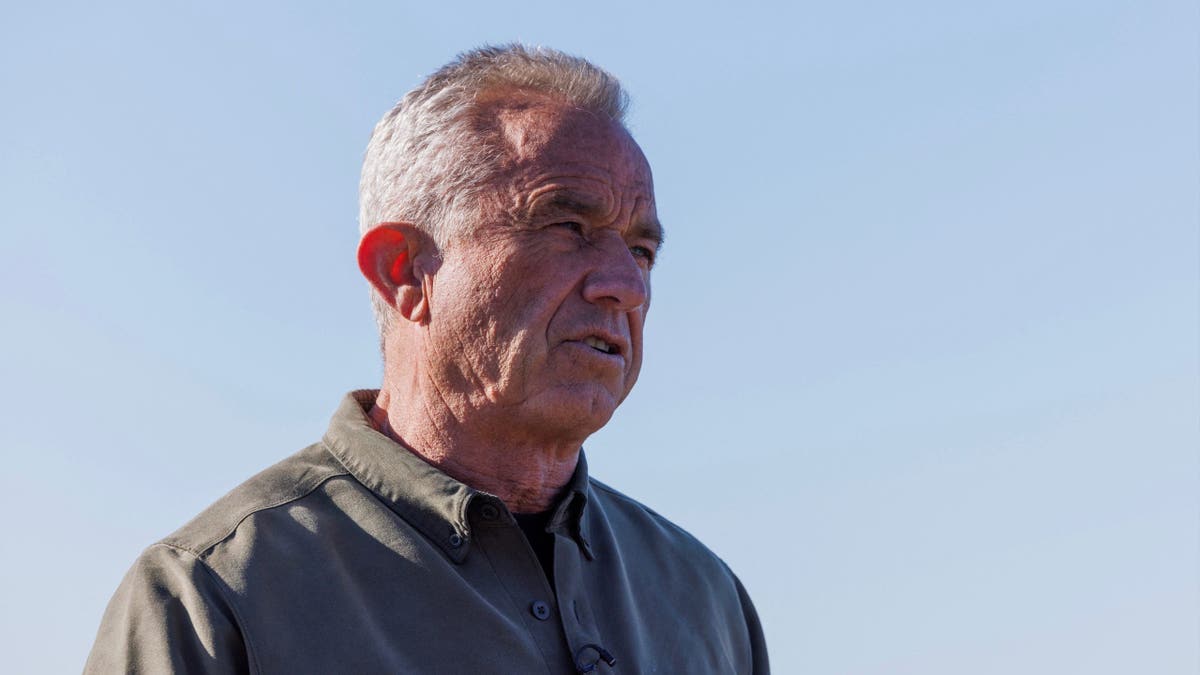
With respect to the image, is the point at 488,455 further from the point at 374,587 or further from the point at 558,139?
the point at 558,139

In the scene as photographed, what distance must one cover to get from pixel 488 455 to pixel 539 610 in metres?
0.49

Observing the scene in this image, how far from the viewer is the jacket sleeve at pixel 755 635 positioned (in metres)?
4.83

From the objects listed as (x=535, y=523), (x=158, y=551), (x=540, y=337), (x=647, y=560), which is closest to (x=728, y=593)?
(x=647, y=560)

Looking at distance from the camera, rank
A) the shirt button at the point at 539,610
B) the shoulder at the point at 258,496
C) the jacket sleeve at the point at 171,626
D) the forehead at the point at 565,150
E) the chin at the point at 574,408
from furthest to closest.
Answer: the forehead at the point at 565,150, the chin at the point at 574,408, the shirt button at the point at 539,610, the shoulder at the point at 258,496, the jacket sleeve at the point at 171,626

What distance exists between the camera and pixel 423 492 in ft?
12.8

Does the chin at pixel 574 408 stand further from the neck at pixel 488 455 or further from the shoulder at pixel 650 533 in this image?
the shoulder at pixel 650 533

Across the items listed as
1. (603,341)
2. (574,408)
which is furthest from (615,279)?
(574,408)

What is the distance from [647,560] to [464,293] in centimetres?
108

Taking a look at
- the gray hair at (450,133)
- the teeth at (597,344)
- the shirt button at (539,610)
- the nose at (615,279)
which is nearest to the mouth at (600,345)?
the teeth at (597,344)

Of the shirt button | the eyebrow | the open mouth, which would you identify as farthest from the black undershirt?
the eyebrow

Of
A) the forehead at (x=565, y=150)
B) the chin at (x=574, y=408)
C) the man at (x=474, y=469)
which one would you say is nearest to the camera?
the man at (x=474, y=469)

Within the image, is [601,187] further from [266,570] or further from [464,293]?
[266,570]

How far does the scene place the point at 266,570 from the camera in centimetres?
363

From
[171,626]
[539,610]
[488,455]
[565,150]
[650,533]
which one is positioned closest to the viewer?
[171,626]
